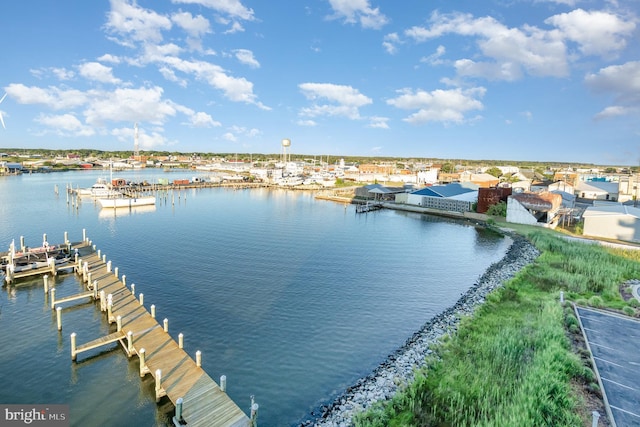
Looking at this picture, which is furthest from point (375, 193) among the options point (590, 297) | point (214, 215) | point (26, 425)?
point (26, 425)

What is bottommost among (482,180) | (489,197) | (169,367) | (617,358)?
(169,367)

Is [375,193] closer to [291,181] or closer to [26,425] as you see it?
[291,181]

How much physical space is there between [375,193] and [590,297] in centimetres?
4215

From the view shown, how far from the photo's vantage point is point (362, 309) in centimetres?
1675

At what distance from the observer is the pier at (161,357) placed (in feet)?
28.4

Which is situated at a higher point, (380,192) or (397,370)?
(380,192)

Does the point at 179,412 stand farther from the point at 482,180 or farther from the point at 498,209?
the point at 482,180

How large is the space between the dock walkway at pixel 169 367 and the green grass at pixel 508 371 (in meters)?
3.60

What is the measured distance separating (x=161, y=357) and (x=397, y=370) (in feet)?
25.0

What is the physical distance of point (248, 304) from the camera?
16.6 m

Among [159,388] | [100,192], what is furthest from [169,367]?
[100,192]

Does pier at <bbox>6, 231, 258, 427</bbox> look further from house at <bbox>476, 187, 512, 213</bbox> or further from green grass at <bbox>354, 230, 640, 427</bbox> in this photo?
house at <bbox>476, 187, 512, 213</bbox>

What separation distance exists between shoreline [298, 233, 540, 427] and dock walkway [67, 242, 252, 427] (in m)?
2.30

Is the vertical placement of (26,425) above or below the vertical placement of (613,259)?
below
